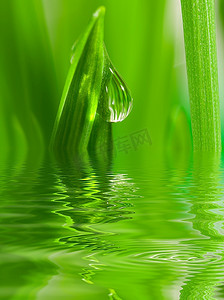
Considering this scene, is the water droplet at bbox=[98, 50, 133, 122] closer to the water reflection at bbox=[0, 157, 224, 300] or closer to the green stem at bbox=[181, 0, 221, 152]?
the green stem at bbox=[181, 0, 221, 152]

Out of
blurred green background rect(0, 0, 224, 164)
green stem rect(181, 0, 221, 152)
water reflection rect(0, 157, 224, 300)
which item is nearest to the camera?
water reflection rect(0, 157, 224, 300)

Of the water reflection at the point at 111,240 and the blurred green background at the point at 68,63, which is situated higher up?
the blurred green background at the point at 68,63

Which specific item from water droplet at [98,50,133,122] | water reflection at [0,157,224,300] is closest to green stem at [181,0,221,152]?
water droplet at [98,50,133,122]

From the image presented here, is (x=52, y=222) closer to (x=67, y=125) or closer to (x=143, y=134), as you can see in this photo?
(x=67, y=125)

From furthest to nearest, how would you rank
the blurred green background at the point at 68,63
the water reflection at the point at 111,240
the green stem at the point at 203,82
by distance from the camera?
the blurred green background at the point at 68,63 < the green stem at the point at 203,82 < the water reflection at the point at 111,240

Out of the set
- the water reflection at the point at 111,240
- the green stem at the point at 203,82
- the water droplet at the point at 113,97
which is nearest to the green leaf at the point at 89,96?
the water droplet at the point at 113,97

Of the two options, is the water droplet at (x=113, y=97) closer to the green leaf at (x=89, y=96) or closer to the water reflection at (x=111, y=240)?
the green leaf at (x=89, y=96)
